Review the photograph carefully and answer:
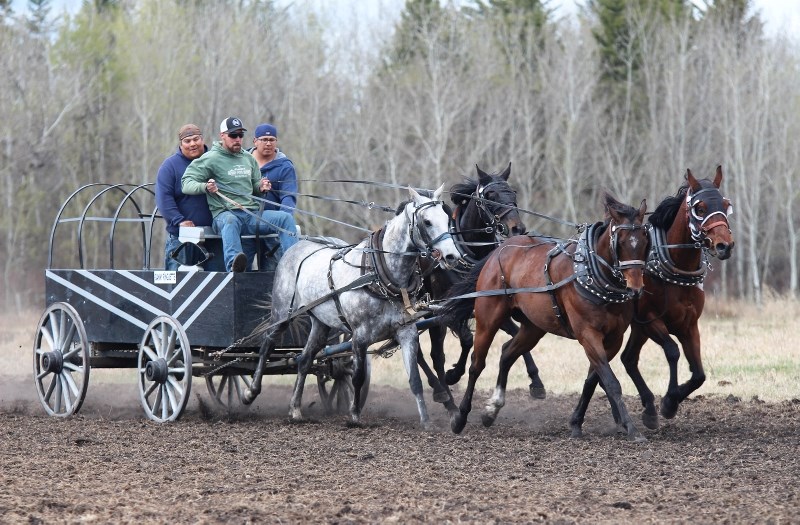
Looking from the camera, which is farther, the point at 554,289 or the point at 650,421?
the point at 650,421

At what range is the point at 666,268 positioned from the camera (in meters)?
9.02

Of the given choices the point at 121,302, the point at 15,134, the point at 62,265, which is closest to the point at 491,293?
the point at 121,302

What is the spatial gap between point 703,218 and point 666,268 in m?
0.54

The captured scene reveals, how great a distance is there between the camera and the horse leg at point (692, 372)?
917 centimetres

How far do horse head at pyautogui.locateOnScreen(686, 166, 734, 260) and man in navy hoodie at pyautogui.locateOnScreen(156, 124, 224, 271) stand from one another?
4.24m

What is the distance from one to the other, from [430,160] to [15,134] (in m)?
11.4

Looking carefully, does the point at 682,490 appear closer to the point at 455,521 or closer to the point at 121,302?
the point at 455,521

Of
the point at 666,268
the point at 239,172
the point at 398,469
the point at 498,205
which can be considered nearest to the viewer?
the point at 398,469

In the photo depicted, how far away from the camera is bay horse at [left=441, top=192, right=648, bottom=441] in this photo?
27.3 ft

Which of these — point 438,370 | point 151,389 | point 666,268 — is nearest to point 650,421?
point 666,268

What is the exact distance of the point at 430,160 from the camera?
32969 millimetres

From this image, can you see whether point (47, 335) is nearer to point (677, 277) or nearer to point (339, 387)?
point (339, 387)

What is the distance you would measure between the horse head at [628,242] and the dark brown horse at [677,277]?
65 cm

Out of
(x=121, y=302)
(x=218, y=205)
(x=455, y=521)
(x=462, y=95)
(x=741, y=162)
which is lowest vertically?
(x=455, y=521)
